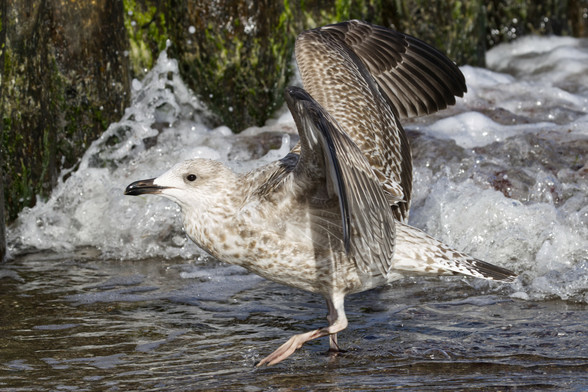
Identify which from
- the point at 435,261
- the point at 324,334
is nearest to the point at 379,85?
the point at 435,261

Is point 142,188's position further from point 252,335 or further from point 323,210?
point 252,335

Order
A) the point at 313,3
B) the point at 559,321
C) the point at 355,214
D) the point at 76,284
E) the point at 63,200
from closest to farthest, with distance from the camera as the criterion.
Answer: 1. the point at 355,214
2. the point at 559,321
3. the point at 76,284
4. the point at 63,200
5. the point at 313,3

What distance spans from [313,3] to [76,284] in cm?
414

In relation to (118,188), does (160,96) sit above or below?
above

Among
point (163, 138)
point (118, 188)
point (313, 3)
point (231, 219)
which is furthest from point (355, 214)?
point (313, 3)

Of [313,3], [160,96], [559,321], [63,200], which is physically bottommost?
[559,321]

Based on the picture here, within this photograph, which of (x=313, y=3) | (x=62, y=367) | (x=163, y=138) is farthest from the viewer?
(x=313, y=3)

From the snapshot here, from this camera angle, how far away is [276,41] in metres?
8.50

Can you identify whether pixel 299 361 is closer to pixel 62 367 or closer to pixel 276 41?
pixel 62 367

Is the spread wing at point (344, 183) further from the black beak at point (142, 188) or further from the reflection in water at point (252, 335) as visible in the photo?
the black beak at point (142, 188)

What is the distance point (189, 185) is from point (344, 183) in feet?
3.04

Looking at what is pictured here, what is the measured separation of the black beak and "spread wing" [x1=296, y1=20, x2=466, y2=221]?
1025 millimetres

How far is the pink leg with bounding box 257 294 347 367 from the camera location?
13.1 feet

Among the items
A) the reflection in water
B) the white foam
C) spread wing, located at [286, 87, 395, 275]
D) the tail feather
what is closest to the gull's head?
spread wing, located at [286, 87, 395, 275]
